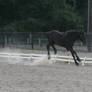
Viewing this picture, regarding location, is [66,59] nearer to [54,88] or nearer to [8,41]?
[54,88]

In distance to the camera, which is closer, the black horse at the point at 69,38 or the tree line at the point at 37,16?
the black horse at the point at 69,38

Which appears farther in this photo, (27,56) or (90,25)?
(90,25)

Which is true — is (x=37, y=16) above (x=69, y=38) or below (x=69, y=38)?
above

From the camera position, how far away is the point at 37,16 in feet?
140

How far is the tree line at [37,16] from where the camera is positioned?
136ft

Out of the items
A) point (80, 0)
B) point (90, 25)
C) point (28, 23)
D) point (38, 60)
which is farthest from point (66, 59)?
point (80, 0)

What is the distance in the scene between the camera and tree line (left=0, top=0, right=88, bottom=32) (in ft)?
136

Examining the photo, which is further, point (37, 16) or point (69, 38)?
point (37, 16)

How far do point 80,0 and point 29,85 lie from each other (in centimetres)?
4107

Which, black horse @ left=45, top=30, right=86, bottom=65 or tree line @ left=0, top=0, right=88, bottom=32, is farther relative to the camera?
tree line @ left=0, top=0, right=88, bottom=32

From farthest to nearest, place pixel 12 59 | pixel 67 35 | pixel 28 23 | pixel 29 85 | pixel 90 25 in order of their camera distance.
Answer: pixel 28 23 < pixel 90 25 < pixel 12 59 < pixel 67 35 < pixel 29 85

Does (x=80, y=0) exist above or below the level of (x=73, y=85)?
above

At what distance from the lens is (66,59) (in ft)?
53.1

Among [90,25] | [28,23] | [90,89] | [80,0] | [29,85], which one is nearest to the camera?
[90,89]
